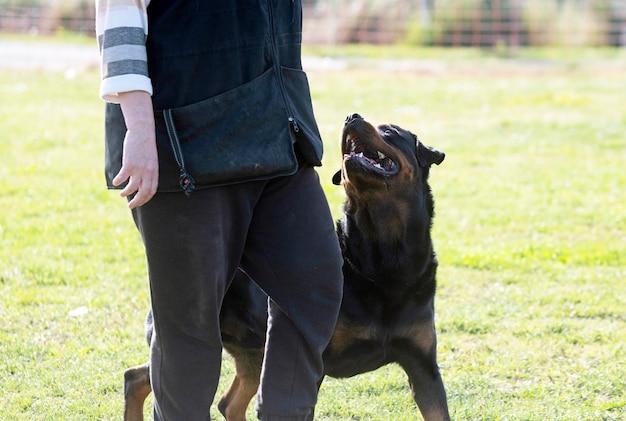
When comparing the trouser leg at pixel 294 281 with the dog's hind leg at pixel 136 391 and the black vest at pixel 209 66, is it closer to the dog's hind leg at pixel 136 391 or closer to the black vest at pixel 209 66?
the black vest at pixel 209 66

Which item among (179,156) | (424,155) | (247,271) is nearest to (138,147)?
(179,156)

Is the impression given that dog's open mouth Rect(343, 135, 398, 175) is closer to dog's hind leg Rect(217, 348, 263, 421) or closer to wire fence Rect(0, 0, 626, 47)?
dog's hind leg Rect(217, 348, 263, 421)

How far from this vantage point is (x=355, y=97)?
532 inches

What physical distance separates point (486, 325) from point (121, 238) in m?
2.74

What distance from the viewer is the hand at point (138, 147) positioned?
250cm

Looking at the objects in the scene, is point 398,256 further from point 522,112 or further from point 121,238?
point 522,112

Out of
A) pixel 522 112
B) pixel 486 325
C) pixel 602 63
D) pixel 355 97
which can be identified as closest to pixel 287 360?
pixel 486 325

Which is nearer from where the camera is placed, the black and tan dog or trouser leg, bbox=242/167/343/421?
trouser leg, bbox=242/167/343/421

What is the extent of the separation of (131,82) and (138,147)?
0.17m

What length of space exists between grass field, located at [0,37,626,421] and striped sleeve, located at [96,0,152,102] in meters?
1.89

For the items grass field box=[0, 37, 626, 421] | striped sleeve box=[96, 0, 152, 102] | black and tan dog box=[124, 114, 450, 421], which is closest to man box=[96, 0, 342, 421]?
striped sleeve box=[96, 0, 152, 102]

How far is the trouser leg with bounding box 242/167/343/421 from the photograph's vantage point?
2.86m

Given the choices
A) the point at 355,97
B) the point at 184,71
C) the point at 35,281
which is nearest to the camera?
the point at 184,71

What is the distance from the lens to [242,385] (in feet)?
12.7
